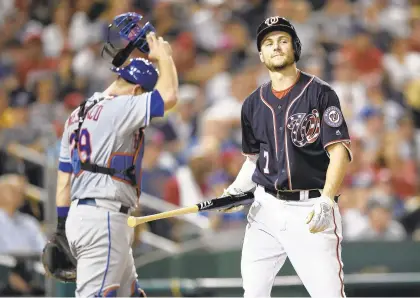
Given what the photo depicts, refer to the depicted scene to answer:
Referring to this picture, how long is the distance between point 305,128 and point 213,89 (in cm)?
682

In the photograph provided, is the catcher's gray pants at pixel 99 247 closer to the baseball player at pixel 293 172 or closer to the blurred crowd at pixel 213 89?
the baseball player at pixel 293 172

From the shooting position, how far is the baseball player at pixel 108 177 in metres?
5.12

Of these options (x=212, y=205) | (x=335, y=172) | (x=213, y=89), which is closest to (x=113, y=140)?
(x=212, y=205)

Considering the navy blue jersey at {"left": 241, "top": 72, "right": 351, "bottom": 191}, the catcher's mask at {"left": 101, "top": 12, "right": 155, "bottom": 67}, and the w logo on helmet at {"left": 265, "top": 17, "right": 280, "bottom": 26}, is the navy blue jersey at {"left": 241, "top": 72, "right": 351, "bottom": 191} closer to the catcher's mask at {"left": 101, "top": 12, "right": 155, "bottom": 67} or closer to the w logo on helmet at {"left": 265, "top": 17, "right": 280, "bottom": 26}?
the w logo on helmet at {"left": 265, "top": 17, "right": 280, "bottom": 26}

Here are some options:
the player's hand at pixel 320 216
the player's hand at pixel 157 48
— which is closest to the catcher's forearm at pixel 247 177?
the player's hand at pixel 320 216

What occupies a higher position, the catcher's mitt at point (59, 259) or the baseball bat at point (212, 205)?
the baseball bat at point (212, 205)

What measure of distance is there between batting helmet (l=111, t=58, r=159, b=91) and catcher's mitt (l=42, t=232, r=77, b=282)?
1046 mm

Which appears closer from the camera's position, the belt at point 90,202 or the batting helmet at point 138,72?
the belt at point 90,202

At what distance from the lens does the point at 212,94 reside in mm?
11461

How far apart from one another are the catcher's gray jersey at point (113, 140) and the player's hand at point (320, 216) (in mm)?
1176

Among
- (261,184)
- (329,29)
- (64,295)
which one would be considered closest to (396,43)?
(329,29)

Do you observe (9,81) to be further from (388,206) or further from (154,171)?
(388,206)

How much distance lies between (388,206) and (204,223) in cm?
188

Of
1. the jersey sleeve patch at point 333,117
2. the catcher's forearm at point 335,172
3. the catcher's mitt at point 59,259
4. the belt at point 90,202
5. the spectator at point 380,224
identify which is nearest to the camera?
the catcher's forearm at point 335,172
